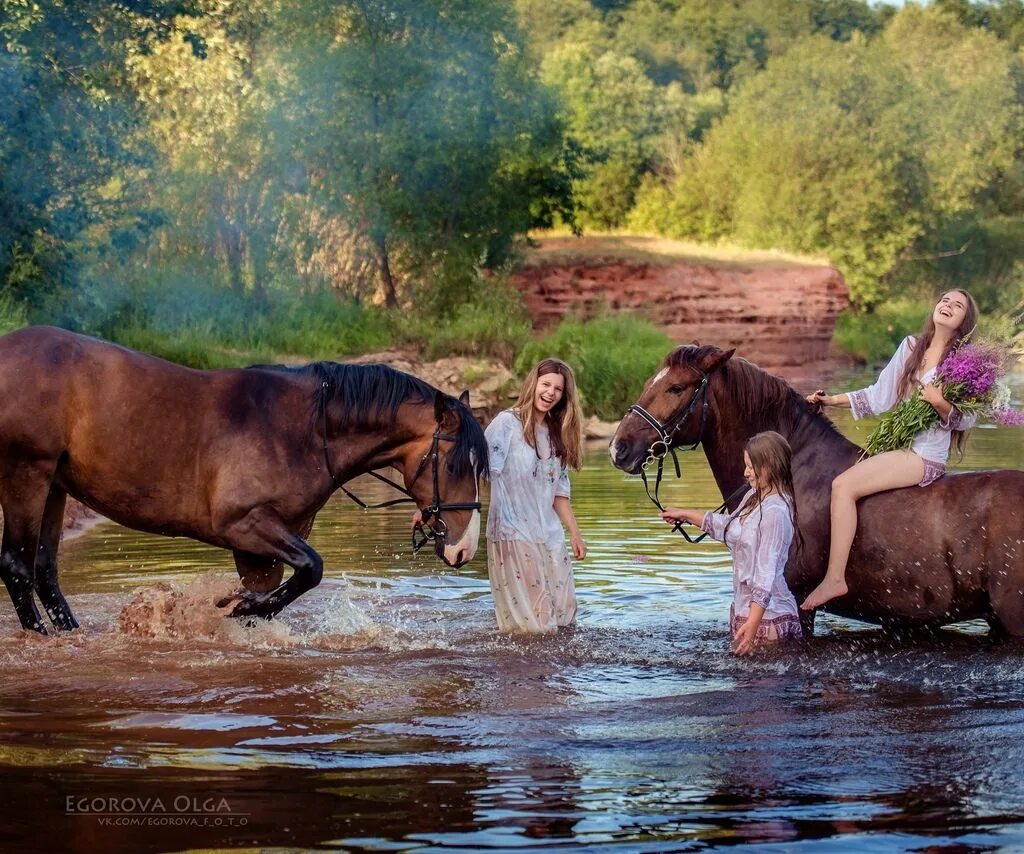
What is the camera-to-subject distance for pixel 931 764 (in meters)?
5.09

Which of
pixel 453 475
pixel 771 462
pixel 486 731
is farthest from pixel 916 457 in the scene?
pixel 486 731

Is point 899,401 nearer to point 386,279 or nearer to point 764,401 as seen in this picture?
point 764,401

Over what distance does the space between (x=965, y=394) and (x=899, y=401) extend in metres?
0.43

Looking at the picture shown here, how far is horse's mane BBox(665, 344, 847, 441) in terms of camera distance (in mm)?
7363

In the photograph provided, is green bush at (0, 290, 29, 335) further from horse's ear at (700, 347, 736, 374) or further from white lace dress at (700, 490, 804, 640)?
white lace dress at (700, 490, 804, 640)

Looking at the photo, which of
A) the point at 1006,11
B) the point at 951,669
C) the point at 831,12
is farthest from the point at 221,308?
the point at 831,12

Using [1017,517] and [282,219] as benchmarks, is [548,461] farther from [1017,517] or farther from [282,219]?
[282,219]

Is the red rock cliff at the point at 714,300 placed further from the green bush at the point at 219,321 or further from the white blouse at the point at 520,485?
the white blouse at the point at 520,485

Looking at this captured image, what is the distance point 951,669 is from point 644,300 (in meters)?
27.6

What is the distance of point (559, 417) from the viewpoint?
7.80 m

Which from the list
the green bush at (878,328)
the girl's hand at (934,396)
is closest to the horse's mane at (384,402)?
the girl's hand at (934,396)

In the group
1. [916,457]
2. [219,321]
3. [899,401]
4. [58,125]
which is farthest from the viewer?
[219,321]

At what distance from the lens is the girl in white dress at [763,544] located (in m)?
6.68

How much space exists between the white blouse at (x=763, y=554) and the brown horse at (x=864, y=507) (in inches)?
13.6
